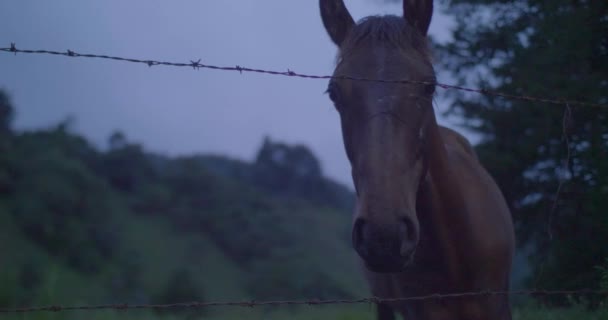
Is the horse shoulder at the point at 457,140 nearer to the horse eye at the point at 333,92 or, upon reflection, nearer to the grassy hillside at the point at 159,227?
the horse eye at the point at 333,92

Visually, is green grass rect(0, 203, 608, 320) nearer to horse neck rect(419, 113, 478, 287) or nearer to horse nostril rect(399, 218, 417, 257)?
horse neck rect(419, 113, 478, 287)

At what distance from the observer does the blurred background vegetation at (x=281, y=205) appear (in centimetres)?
445

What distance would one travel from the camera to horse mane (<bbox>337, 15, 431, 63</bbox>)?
9.10 feet

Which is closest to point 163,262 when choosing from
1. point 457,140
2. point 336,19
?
point 457,140

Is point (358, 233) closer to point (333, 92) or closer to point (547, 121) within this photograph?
point (333, 92)

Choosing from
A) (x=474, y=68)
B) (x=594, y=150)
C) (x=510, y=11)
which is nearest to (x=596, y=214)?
(x=594, y=150)

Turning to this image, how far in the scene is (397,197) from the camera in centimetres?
229

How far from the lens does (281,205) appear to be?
48281 mm

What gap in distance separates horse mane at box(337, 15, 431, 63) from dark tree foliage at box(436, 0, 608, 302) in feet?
2.72

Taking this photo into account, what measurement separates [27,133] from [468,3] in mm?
31441

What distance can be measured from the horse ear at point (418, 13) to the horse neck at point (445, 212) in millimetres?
513

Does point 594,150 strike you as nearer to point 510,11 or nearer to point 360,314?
point 510,11

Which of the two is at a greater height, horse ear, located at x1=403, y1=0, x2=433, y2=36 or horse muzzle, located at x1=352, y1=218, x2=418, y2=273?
horse ear, located at x1=403, y1=0, x2=433, y2=36

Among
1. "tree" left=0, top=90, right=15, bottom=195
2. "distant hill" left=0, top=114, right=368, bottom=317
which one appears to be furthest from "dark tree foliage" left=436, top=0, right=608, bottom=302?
"tree" left=0, top=90, right=15, bottom=195
